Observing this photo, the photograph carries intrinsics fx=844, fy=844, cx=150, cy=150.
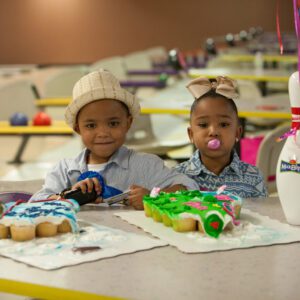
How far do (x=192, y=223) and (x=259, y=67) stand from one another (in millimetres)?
6891

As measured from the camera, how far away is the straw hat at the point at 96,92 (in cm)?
255

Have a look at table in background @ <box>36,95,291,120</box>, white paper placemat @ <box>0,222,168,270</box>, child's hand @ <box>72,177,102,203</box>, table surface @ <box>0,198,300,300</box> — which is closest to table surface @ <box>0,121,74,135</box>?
table in background @ <box>36,95,291,120</box>

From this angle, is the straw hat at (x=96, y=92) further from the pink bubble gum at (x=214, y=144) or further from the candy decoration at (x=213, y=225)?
the candy decoration at (x=213, y=225)

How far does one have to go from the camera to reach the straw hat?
255cm

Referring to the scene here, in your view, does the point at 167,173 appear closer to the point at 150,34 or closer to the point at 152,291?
the point at 152,291

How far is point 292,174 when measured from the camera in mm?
2023

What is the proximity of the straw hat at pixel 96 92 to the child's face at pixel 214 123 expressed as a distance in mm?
214

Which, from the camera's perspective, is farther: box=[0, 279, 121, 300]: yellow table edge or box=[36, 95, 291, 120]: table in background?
box=[36, 95, 291, 120]: table in background

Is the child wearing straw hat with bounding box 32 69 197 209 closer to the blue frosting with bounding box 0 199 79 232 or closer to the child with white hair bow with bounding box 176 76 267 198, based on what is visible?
the child with white hair bow with bounding box 176 76 267 198

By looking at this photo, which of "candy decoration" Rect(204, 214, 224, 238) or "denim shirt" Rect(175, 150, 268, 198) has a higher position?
Answer: "candy decoration" Rect(204, 214, 224, 238)

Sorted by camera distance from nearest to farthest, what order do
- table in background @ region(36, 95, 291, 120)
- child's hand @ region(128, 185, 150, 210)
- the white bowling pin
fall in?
the white bowling pin, child's hand @ region(128, 185, 150, 210), table in background @ region(36, 95, 291, 120)

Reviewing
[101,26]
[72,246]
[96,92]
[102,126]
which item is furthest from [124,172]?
[101,26]

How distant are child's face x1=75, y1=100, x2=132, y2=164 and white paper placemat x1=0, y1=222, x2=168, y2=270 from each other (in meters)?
0.63

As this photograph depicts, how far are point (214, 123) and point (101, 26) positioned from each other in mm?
15344
